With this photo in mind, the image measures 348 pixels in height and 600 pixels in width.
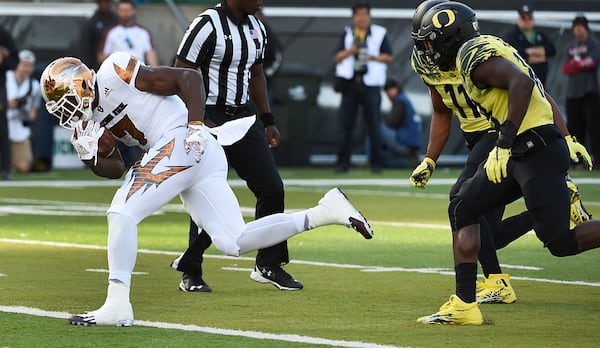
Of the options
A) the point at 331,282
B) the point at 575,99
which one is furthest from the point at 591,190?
the point at 331,282

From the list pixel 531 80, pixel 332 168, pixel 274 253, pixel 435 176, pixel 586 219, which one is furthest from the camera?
pixel 332 168

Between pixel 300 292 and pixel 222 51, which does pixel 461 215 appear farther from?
pixel 222 51

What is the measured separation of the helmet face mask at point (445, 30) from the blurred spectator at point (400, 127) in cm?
1329

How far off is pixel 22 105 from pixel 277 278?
1177cm

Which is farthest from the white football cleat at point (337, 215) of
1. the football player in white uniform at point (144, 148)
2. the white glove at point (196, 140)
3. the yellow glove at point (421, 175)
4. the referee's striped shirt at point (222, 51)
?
the referee's striped shirt at point (222, 51)

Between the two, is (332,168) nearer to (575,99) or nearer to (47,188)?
(575,99)

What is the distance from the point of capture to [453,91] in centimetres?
780

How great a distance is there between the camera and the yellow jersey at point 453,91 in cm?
775

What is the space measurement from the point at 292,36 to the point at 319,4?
75 cm

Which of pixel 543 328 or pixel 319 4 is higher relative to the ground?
pixel 543 328

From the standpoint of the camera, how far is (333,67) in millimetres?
21469

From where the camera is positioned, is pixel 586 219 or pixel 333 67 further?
pixel 333 67

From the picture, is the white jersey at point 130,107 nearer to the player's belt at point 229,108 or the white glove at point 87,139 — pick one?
the white glove at point 87,139

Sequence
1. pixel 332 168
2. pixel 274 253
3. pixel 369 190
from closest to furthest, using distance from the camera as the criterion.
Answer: pixel 274 253 < pixel 369 190 < pixel 332 168
